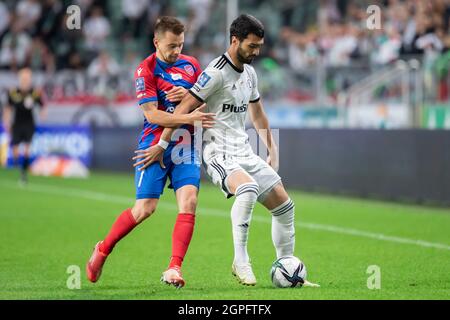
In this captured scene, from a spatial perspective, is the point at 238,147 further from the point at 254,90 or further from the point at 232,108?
the point at 254,90

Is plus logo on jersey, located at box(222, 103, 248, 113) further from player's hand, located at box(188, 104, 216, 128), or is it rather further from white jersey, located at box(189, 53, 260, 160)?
player's hand, located at box(188, 104, 216, 128)

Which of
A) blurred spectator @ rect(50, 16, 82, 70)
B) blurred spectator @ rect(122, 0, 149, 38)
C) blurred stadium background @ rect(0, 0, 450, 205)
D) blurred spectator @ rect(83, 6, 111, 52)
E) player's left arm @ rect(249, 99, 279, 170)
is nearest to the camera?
player's left arm @ rect(249, 99, 279, 170)

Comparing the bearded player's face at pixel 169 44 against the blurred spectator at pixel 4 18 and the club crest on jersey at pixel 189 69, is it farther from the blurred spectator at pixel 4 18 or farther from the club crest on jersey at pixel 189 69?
the blurred spectator at pixel 4 18

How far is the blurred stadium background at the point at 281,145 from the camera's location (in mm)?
9555

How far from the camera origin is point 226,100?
327 inches

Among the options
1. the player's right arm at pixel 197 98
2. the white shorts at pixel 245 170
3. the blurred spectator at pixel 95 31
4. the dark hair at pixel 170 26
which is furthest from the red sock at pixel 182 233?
the blurred spectator at pixel 95 31

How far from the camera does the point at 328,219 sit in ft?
47.4

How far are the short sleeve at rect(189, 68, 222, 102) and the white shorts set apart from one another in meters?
0.54

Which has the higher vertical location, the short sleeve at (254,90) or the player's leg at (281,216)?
the short sleeve at (254,90)

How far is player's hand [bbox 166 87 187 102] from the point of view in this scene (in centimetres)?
834

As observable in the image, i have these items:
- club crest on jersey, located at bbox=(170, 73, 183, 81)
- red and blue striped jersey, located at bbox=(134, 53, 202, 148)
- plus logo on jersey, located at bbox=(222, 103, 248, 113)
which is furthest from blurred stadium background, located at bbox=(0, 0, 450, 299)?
club crest on jersey, located at bbox=(170, 73, 183, 81)

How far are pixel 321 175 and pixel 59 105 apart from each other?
9.98 metres

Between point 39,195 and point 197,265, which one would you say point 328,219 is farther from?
point 39,195

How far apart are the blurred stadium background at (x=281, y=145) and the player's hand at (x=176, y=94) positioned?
1.49m
